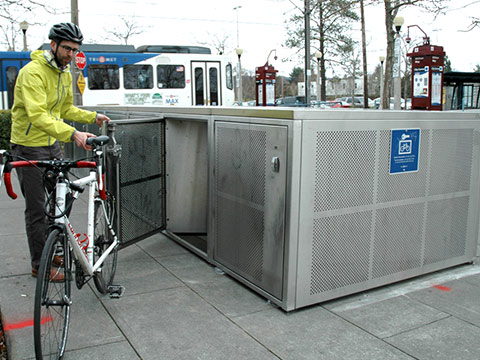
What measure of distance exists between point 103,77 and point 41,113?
671 inches

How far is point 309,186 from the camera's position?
3.69 metres

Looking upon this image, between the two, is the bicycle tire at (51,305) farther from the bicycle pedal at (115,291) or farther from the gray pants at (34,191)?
the gray pants at (34,191)

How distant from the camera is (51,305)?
2.86 metres

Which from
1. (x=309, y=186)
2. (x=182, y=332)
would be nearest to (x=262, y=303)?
(x=182, y=332)

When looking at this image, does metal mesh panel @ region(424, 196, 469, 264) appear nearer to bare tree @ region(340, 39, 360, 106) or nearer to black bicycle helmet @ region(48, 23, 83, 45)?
black bicycle helmet @ region(48, 23, 83, 45)

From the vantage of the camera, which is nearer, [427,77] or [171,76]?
[427,77]

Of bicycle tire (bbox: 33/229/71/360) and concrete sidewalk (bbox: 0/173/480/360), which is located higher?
bicycle tire (bbox: 33/229/71/360)

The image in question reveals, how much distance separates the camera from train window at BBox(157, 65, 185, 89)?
20781 mm

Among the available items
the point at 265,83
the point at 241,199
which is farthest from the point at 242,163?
the point at 265,83

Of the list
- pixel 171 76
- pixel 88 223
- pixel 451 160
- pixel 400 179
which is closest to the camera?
pixel 88 223

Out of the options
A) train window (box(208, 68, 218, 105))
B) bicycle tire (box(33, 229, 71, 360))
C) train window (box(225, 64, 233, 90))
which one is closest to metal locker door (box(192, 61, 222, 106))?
train window (box(208, 68, 218, 105))

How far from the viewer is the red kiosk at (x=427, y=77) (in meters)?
10.2

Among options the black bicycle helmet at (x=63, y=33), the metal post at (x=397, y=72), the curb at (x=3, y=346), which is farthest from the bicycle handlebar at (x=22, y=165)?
the metal post at (x=397, y=72)

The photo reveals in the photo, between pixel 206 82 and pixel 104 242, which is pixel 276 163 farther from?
pixel 206 82
